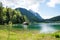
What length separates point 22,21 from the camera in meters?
45.5

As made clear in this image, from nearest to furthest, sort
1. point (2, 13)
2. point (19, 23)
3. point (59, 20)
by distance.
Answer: point (2, 13), point (19, 23), point (59, 20)

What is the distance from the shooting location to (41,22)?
217 feet

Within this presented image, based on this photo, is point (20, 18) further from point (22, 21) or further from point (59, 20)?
point (59, 20)

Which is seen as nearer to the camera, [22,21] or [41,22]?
[22,21]

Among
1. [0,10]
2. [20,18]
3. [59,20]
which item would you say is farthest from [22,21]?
[59,20]

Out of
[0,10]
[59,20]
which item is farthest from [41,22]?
[0,10]

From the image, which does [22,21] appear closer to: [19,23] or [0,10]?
[19,23]

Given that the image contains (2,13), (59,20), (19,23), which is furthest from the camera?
(59,20)

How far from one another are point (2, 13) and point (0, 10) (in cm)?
190

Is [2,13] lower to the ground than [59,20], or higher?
higher

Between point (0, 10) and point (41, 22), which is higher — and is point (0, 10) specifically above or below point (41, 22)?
above

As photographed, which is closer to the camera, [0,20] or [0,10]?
[0,20]

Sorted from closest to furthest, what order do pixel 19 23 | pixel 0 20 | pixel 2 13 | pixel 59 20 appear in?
1. pixel 0 20
2. pixel 2 13
3. pixel 19 23
4. pixel 59 20

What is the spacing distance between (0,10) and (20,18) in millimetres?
4819
